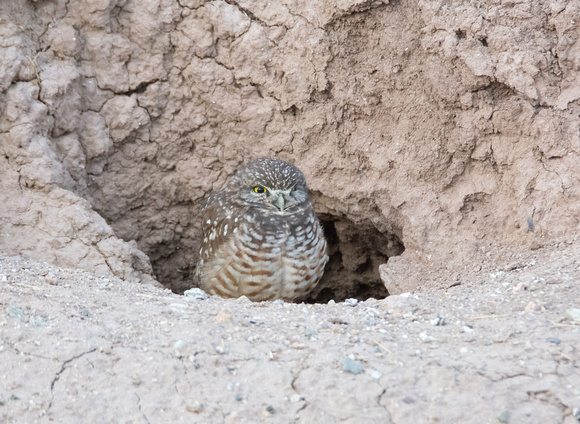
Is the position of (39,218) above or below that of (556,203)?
below

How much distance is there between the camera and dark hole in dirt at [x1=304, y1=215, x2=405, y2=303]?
505 centimetres

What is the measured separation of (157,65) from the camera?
4.42 meters

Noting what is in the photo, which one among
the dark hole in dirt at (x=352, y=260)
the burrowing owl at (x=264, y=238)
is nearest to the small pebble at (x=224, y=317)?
the burrowing owl at (x=264, y=238)

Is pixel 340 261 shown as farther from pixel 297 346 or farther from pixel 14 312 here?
pixel 14 312

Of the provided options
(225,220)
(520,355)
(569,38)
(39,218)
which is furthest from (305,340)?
(569,38)

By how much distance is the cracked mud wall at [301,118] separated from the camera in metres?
3.71

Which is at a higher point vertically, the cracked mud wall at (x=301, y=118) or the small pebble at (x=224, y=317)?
the cracked mud wall at (x=301, y=118)

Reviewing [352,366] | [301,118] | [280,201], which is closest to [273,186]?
[280,201]

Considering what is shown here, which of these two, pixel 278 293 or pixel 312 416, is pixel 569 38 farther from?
pixel 312 416

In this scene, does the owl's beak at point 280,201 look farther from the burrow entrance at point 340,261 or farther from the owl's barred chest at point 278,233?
the burrow entrance at point 340,261

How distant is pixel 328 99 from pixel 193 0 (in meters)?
1.15

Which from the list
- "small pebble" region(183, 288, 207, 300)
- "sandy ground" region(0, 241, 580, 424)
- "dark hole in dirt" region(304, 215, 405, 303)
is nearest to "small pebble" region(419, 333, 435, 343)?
"sandy ground" region(0, 241, 580, 424)

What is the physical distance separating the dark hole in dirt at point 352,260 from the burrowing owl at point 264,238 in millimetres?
807

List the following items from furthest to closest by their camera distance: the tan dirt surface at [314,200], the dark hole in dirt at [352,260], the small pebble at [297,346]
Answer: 1. the dark hole in dirt at [352,260]
2. the small pebble at [297,346]
3. the tan dirt surface at [314,200]
